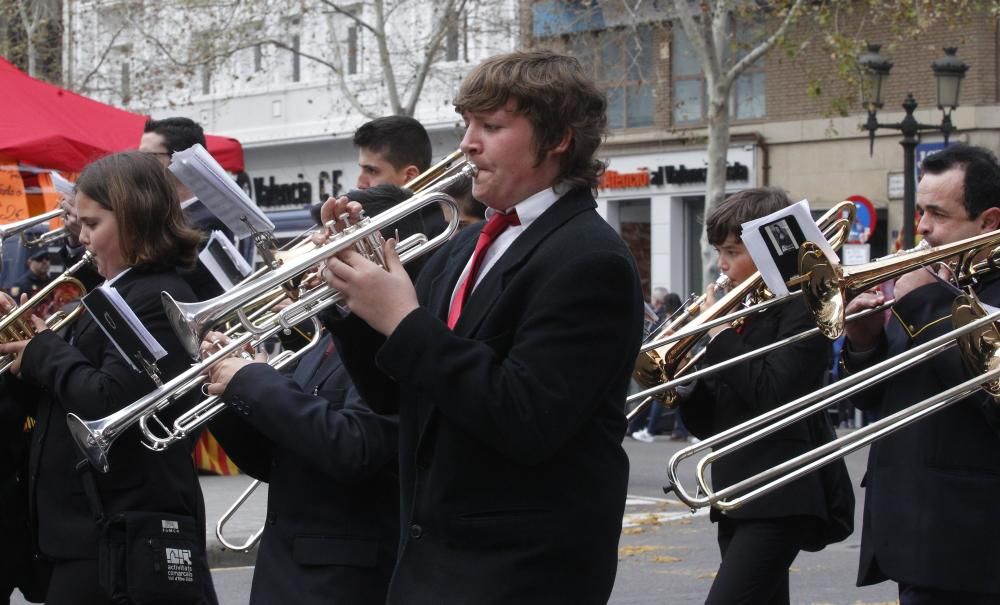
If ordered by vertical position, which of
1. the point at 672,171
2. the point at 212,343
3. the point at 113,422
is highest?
the point at 212,343

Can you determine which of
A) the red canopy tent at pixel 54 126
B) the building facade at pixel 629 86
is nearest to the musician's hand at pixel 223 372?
the red canopy tent at pixel 54 126

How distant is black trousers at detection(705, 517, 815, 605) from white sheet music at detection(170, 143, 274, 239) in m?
2.13

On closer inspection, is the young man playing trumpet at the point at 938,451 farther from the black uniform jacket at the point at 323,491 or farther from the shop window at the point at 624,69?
the shop window at the point at 624,69

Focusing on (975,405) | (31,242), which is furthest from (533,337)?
(31,242)

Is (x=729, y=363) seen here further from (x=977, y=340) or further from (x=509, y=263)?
(x=509, y=263)

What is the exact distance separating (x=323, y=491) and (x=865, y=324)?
5.88 feet

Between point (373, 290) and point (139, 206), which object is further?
point (139, 206)

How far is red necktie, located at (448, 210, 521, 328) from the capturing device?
10.4ft

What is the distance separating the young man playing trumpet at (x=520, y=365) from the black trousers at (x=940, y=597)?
59.6 inches

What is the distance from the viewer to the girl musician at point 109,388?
4258 mm

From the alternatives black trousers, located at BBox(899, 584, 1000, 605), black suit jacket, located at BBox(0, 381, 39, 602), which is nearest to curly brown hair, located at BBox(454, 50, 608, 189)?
black trousers, located at BBox(899, 584, 1000, 605)

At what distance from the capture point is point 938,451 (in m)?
4.27

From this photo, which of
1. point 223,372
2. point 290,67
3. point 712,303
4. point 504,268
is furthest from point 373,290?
point 290,67

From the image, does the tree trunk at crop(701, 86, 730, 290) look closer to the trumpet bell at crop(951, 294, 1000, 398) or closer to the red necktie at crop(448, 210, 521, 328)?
the trumpet bell at crop(951, 294, 1000, 398)
